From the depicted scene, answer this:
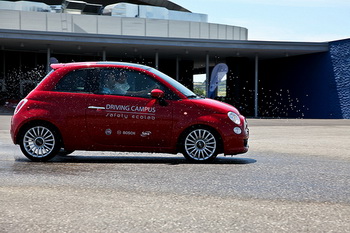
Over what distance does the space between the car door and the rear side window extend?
243mm

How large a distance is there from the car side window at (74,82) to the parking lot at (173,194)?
1.21 m

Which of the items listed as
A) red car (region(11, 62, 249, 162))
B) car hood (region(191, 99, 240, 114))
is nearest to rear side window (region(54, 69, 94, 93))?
red car (region(11, 62, 249, 162))

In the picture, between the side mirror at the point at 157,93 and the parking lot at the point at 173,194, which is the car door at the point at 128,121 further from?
the parking lot at the point at 173,194

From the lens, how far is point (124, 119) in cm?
895

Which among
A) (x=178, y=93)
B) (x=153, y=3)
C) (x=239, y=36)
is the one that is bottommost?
(x=178, y=93)

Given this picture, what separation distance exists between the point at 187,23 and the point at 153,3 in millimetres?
11693

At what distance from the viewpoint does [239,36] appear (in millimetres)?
47344

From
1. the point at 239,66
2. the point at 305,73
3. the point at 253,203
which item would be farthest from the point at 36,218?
the point at 239,66

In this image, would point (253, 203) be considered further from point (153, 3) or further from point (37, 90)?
point (153, 3)

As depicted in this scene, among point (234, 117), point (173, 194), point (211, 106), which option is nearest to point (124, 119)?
point (211, 106)

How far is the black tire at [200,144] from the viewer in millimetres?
8977

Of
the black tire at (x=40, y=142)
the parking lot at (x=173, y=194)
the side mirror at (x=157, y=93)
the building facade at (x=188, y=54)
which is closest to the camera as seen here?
the parking lot at (x=173, y=194)

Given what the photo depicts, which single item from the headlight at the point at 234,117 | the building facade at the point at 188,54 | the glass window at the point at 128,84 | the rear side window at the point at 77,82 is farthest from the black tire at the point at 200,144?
the building facade at the point at 188,54

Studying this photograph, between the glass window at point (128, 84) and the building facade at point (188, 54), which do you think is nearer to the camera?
the glass window at point (128, 84)
